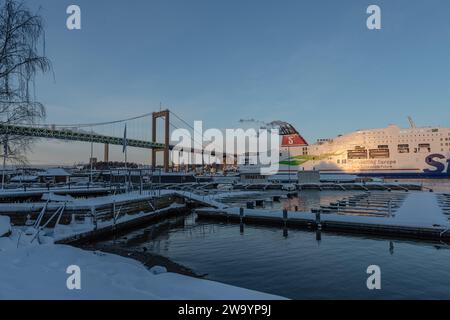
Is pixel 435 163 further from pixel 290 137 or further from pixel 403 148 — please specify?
pixel 290 137

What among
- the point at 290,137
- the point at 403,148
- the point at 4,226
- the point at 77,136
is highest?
the point at 290,137

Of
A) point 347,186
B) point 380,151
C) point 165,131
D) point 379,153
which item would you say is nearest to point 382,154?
point 379,153

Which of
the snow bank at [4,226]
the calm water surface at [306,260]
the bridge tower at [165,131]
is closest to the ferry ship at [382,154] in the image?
the bridge tower at [165,131]

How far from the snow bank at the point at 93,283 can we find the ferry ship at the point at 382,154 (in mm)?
77400

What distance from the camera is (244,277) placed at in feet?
36.8

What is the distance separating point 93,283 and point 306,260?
9342 millimetres

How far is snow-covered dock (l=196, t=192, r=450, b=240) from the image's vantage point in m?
16.9

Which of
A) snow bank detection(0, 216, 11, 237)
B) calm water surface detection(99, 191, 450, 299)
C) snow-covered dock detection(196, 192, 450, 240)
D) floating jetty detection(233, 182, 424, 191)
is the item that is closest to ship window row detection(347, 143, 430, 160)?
floating jetty detection(233, 182, 424, 191)

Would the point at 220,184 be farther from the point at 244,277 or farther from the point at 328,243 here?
the point at 244,277

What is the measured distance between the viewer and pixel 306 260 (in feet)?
→ 44.1

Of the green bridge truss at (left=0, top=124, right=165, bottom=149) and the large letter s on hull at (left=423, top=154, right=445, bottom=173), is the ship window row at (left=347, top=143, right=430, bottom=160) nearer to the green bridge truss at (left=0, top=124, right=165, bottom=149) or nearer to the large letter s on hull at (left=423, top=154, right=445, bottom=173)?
the large letter s on hull at (left=423, top=154, right=445, bottom=173)

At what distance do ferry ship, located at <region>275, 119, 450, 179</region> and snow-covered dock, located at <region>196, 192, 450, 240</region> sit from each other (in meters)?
56.2

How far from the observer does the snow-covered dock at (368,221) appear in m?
16.9
